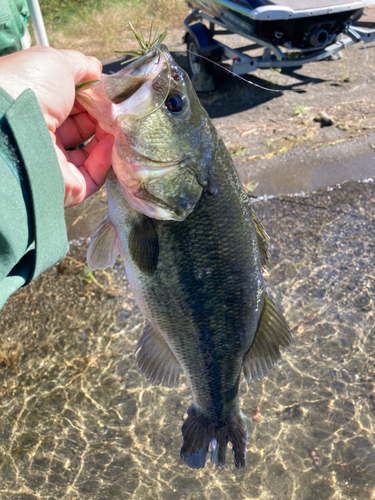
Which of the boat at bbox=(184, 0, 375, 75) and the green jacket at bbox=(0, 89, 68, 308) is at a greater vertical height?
the green jacket at bbox=(0, 89, 68, 308)

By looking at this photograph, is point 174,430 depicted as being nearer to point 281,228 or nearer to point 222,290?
point 222,290

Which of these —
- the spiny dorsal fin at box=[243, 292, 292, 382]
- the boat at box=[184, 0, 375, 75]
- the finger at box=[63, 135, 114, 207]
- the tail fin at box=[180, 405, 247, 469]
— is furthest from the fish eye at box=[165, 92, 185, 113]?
the boat at box=[184, 0, 375, 75]

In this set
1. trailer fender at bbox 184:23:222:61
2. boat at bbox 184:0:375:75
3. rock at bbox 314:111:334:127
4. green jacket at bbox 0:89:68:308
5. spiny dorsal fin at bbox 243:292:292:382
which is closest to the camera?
green jacket at bbox 0:89:68:308

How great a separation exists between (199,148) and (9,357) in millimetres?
3074

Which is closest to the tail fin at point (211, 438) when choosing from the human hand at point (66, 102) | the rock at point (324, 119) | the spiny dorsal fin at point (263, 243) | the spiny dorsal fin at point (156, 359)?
the spiny dorsal fin at point (156, 359)

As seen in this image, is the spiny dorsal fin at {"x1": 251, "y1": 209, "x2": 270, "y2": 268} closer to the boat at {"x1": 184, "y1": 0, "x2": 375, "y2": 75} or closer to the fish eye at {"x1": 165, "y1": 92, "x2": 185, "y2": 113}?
the fish eye at {"x1": 165, "y1": 92, "x2": 185, "y2": 113}

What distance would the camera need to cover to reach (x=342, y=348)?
13.9ft

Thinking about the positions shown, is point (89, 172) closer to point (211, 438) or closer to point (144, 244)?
point (144, 244)

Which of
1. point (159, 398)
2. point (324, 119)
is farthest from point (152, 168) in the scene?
point (324, 119)

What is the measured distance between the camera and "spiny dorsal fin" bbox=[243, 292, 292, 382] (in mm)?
2225

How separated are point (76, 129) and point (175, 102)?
2.17 ft

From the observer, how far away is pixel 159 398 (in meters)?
3.96

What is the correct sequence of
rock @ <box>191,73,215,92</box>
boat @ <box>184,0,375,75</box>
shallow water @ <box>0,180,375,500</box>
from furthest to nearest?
rock @ <box>191,73,215,92</box>, boat @ <box>184,0,375,75</box>, shallow water @ <box>0,180,375,500</box>

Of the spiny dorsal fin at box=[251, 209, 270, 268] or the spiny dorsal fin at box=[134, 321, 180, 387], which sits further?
the spiny dorsal fin at box=[134, 321, 180, 387]
